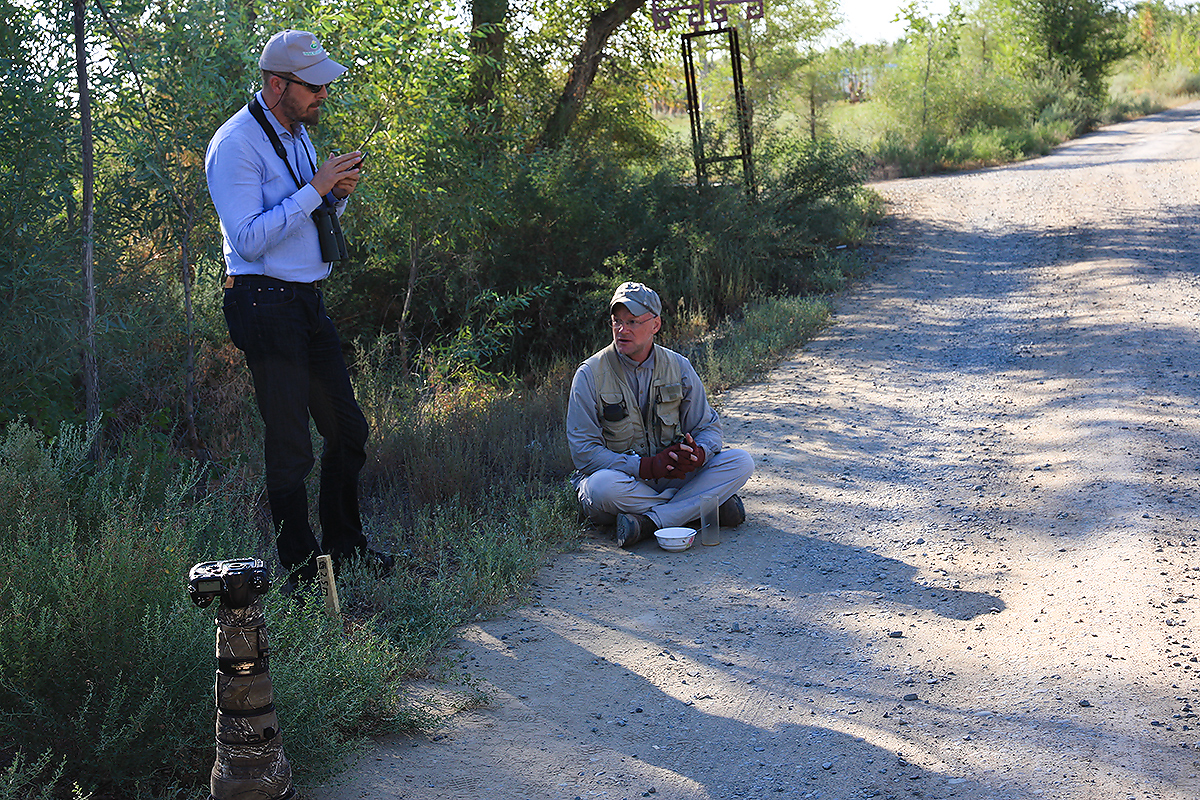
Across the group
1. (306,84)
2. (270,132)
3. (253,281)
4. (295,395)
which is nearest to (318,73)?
(306,84)

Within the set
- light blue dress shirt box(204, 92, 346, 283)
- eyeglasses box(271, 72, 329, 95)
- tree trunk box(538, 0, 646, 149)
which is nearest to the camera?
light blue dress shirt box(204, 92, 346, 283)

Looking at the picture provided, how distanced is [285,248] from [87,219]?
2529 mm

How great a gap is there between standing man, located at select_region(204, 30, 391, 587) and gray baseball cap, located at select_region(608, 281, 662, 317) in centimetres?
159

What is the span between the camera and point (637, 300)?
17.7ft

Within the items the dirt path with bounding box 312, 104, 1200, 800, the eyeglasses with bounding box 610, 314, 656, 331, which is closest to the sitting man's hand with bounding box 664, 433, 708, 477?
the dirt path with bounding box 312, 104, 1200, 800

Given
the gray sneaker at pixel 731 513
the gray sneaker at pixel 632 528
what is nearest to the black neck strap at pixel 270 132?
the gray sneaker at pixel 632 528

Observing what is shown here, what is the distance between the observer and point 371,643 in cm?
366

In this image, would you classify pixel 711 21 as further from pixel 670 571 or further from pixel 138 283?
pixel 670 571

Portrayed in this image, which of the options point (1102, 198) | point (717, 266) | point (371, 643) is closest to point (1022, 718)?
point (371, 643)

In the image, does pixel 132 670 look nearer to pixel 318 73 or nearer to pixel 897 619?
pixel 318 73

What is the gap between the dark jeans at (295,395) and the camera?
4.08 metres

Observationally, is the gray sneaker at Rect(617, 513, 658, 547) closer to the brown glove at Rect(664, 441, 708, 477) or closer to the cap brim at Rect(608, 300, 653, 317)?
the brown glove at Rect(664, 441, 708, 477)

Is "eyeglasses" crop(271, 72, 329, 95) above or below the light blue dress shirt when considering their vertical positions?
above

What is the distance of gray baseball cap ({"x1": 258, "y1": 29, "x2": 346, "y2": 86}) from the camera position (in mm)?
4031
